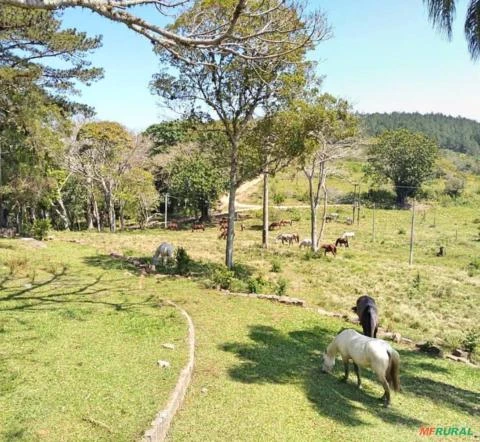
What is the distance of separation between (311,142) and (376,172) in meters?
43.8

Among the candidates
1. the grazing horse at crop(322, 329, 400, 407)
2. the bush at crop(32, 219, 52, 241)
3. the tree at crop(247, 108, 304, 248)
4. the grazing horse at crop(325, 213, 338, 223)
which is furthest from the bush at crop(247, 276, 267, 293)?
the grazing horse at crop(325, 213, 338, 223)

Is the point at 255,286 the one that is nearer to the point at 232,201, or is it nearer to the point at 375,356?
the point at 232,201

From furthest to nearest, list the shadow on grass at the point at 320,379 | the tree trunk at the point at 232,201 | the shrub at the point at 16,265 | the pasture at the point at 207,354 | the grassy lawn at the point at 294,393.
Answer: the tree trunk at the point at 232,201, the shrub at the point at 16,265, the shadow on grass at the point at 320,379, the grassy lawn at the point at 294,393, the pasture at the point at 207,354

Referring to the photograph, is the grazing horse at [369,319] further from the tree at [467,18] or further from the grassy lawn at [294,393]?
the tree at [467,18]

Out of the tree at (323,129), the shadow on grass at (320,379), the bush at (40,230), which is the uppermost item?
the tree at (323,129)

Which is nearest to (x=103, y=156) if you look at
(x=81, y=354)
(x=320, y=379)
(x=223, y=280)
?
(x=223, y=280)

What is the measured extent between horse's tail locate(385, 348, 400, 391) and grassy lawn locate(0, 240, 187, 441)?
3.68 meters

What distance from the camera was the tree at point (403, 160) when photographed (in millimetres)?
55938

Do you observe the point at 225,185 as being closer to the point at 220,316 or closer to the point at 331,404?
the point at 220,316

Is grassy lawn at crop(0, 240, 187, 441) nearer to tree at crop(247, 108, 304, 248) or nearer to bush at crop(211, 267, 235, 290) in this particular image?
bush at crop(211, 267, 235, 290)

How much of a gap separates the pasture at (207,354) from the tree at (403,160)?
38.9 m

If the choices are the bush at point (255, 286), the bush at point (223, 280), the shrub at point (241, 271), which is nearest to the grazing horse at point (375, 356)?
the bush at point (255, 286)

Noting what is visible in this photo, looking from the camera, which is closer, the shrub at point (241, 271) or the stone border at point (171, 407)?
the stone border at point (171, 407)

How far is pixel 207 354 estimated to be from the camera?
922 cm
